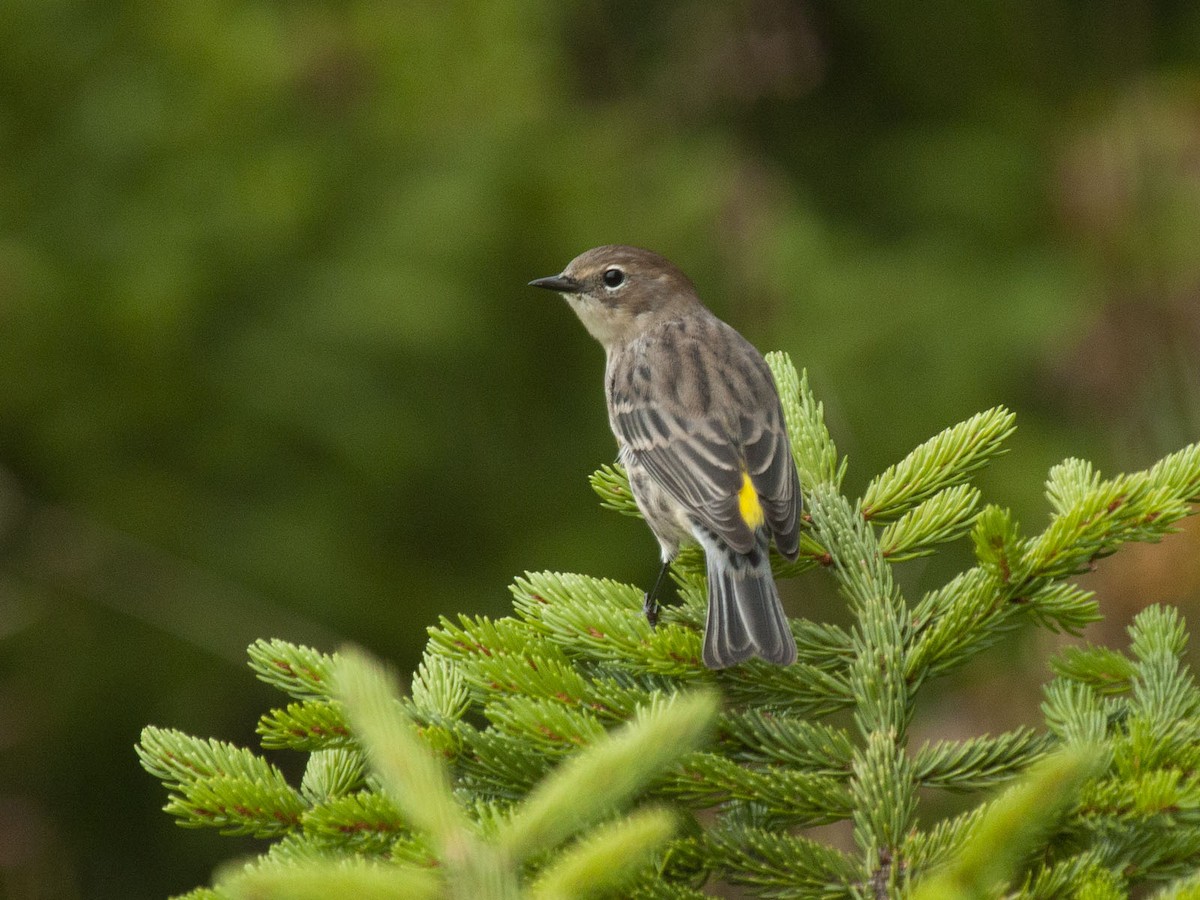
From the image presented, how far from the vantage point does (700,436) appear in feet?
12.5

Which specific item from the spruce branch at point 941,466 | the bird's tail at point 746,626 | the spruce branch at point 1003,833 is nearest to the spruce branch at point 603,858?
the spruce branch at point 1003,833

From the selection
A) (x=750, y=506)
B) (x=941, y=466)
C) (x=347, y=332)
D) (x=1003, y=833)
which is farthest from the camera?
(x=347, y=332)

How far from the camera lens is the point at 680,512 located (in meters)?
3.42

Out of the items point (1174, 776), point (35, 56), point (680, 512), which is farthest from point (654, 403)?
point (35, 56)

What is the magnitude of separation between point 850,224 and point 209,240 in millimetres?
4672

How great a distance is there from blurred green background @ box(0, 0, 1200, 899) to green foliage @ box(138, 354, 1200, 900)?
342 cm

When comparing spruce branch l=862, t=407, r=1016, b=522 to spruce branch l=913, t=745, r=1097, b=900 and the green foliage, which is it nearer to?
the green foliage

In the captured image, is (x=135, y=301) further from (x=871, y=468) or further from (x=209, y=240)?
(x=871, y=468)

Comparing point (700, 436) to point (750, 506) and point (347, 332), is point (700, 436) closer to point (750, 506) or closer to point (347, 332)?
point (750, 506)

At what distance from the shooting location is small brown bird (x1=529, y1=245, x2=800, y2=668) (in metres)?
2.47

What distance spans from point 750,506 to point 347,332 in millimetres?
4300

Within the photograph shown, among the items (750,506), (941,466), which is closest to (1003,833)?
(941,466)

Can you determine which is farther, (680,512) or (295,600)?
(295,600)

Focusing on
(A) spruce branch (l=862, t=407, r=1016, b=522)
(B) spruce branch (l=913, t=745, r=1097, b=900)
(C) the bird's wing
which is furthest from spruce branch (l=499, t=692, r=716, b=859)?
(C) the bird's wing
